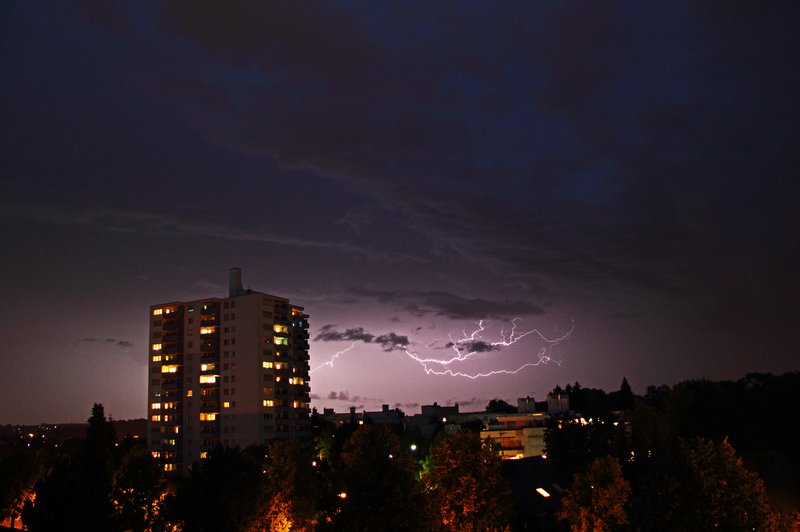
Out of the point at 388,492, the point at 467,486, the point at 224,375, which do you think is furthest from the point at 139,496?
the point at 224,375

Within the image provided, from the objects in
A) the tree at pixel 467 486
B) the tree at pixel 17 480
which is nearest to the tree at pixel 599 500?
the tree at pixel 467 486

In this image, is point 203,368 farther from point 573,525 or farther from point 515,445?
point 573,525

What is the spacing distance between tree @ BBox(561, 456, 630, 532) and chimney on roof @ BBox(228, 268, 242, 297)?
81.4 metres

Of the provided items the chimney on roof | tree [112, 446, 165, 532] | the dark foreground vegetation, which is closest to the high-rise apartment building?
the chimney on roof

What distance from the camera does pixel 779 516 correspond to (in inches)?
1190

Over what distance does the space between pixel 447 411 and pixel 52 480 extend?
4938 inches

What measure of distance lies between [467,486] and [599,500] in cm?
670

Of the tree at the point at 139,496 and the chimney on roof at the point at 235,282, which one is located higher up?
the chimney on roof at the point at 235,282

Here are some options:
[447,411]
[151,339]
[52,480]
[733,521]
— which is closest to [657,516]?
[733,521]

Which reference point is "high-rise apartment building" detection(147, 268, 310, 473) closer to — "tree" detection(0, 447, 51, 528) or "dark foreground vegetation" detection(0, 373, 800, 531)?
"tree" detection(0, 447, 51, 528)

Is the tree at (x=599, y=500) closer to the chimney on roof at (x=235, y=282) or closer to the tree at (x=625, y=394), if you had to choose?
the chimney on roof at (x=235, y=282)

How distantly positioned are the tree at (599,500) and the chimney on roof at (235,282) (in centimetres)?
8139

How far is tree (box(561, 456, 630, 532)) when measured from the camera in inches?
1267

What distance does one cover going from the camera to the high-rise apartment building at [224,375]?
3856 inches
